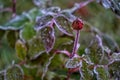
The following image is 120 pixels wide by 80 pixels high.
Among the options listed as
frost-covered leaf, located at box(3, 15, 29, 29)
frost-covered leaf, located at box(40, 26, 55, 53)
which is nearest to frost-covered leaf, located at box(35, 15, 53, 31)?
frost-covered leaf, located at box(40, 26, 55, 53)

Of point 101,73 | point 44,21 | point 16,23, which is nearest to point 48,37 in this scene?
point 44,21

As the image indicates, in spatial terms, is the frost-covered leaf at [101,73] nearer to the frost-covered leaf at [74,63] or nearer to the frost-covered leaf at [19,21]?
the frost-covered leaf at [74,63]

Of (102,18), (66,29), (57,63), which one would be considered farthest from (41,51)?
(102,18)

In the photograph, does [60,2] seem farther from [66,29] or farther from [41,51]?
[66,29]

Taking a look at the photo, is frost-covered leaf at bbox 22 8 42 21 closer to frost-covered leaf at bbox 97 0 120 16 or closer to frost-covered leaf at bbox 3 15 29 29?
frost-covered leaf at bbox 3 15 29 29

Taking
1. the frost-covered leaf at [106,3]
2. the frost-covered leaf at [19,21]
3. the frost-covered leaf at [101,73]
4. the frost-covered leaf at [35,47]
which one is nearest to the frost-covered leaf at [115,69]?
the frost-covered leaf at [101,73]

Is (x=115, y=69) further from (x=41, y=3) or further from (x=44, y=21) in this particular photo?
(x=41, y=3)

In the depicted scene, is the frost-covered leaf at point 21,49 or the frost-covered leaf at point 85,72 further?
the frost-covered leaf at point 21,49
